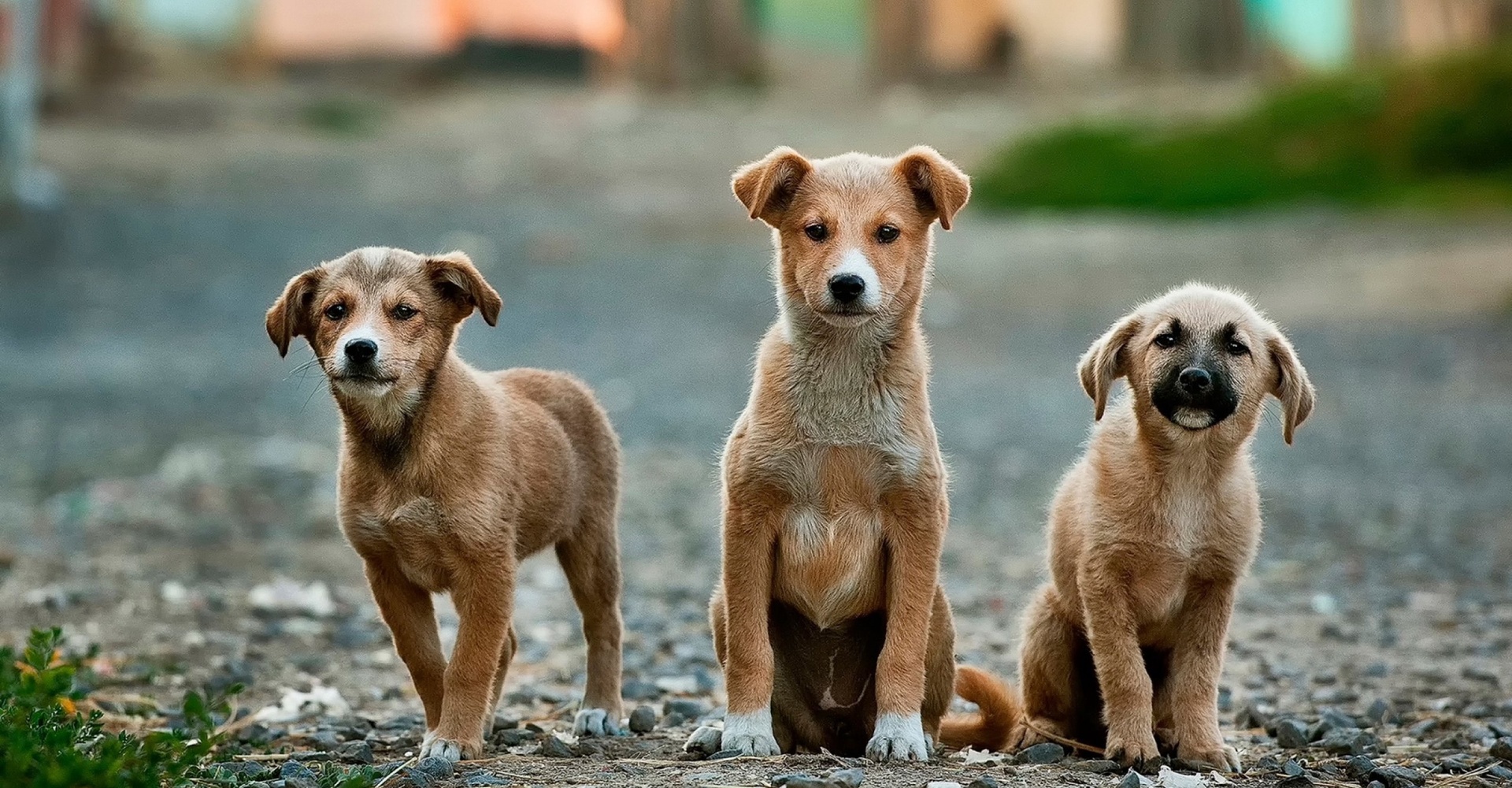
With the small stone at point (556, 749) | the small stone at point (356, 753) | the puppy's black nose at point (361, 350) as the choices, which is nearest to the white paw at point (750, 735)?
the small stone at point (556, 749)

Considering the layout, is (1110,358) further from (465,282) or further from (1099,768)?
(465,282)

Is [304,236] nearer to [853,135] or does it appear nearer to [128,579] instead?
[853,135]

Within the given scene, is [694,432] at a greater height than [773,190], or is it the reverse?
[773,190]

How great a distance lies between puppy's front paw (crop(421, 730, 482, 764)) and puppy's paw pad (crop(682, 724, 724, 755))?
622 mm

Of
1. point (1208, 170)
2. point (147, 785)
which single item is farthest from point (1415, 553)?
point (1208, 170)

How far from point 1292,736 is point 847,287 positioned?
2227 millimetres

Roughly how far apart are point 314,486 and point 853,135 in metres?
15.6

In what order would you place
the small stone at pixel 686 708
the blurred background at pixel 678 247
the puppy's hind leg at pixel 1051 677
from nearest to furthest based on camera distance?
1. the puppy's hind leg at pixel 1051 677
2. the small stone at pixel 686 708
3. the blurred background at pixel 678 247

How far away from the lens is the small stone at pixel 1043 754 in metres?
5.65

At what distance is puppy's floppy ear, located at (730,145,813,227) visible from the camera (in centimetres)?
552

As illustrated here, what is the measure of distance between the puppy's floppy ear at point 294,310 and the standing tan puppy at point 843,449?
51.7 inches

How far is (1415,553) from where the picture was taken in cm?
998

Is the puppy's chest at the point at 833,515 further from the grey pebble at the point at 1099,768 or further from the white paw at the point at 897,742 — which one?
the grey pebble at the point at 1099,768

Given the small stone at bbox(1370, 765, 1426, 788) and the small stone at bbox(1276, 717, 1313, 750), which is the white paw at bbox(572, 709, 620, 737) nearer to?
the small stone at bbox(1276, 717, 1313, 750)
